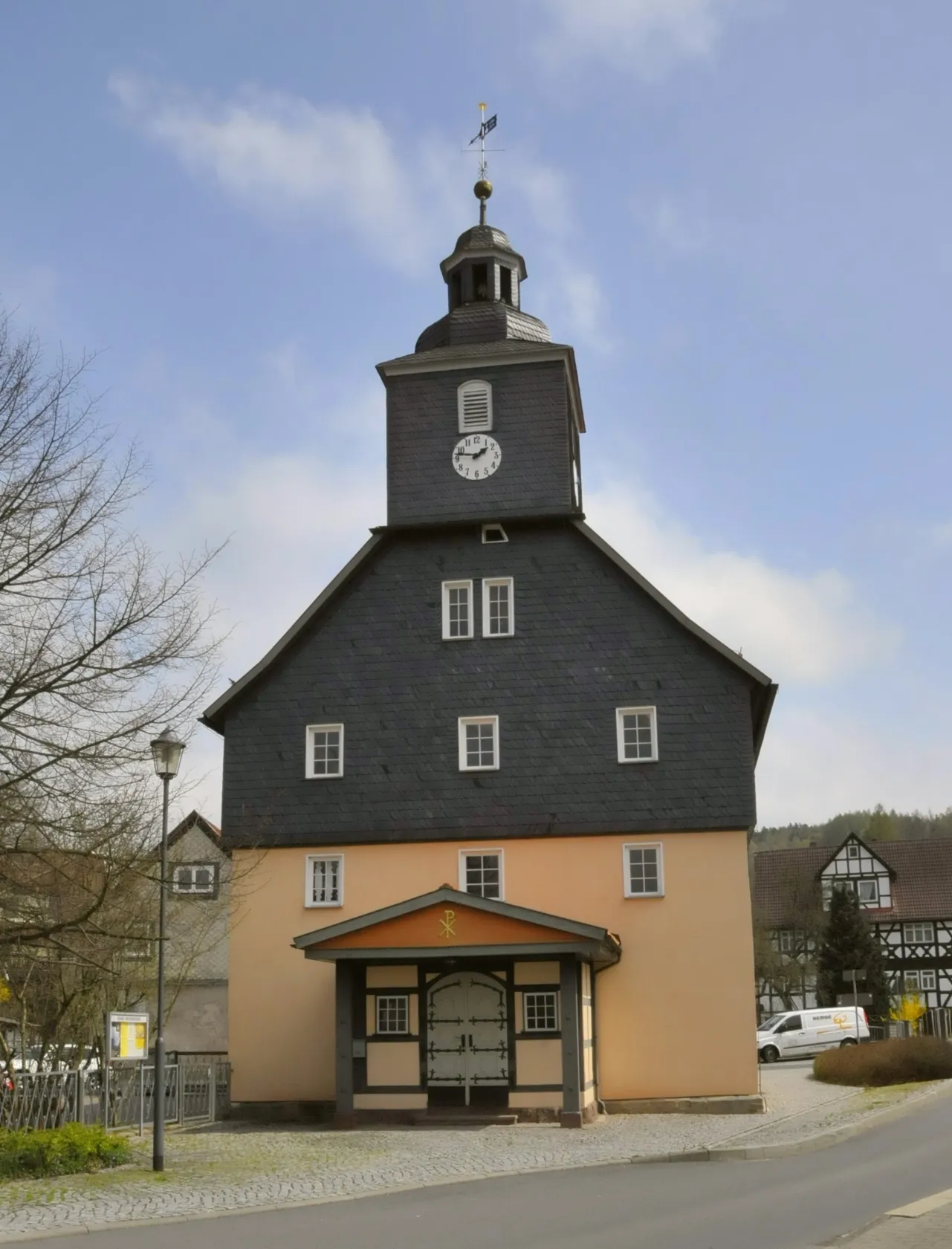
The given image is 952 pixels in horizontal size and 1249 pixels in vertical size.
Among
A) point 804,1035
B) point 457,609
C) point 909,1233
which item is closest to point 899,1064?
point 457,609

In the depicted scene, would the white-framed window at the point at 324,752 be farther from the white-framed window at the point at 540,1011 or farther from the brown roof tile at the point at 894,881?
the brown roof tile at the point at 894,881

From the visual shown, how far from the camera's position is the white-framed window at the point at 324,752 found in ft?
93.1

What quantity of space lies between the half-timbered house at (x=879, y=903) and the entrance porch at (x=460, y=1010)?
43983 mm

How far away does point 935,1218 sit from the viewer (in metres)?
11.7

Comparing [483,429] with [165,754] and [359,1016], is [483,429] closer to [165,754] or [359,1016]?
[359,1016]

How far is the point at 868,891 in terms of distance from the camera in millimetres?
70125

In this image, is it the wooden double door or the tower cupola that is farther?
the tower cupola

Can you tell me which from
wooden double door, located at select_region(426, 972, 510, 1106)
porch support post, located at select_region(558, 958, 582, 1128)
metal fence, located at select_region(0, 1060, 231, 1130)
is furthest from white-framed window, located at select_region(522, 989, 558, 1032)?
metal fence, located at select_region(0, 1060, 231, 1130)

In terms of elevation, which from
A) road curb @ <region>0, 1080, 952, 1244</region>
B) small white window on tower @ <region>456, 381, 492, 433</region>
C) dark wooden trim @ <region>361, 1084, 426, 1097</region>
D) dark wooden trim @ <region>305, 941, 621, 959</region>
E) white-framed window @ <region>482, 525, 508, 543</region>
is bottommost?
road curb @ <region>0, 1080, 952, 1244</region>

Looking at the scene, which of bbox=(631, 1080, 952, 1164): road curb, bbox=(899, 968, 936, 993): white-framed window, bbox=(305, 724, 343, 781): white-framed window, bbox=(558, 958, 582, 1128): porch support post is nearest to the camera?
bbox=(631, 1080, 952, 1164): road curb

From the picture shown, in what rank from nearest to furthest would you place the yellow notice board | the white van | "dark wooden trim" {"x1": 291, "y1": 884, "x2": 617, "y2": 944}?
1. the yellow notice board
2. "dark wooden trim" {"x1": 291, "y1": 884, "x2": 617, "y2": 944}
3. the white van

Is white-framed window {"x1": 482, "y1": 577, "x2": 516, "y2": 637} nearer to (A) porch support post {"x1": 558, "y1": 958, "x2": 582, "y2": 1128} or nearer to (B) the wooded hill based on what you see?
(A) porch support post {"x1": 558, "y1": 958, "x2": 582, "y2": 1128}

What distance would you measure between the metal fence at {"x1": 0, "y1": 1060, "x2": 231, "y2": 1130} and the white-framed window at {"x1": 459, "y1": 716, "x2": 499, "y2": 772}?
727 cm

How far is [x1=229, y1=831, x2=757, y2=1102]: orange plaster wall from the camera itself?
85.9 feet
